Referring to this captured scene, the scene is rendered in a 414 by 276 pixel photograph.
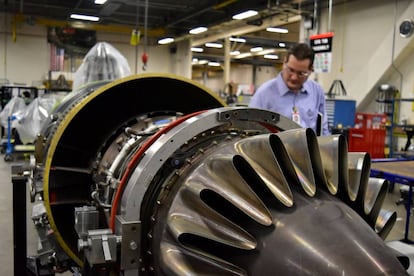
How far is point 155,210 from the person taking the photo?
77cm

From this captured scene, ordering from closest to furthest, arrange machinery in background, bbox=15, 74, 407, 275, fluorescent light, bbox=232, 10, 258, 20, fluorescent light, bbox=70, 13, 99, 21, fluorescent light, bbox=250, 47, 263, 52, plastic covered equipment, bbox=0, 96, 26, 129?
1. machinery in background, bbox=15, 74, 407, 275
2. plastic covered equipment, bbox=0, 96, 26, 129
3. fluorescent light, bbox=232, 10, 258, 20
4. fluorescent light, bbox=70, 13, 99, 21
5. fluorescent light, bbox=250, 47, 263, 52

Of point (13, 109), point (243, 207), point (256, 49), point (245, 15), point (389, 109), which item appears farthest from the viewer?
point (256, 49)

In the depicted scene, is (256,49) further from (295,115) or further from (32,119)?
(295,115)

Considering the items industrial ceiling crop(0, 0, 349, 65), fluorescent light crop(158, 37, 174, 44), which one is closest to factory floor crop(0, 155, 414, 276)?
industrial ceiling crop(0, 0, 349, 65)

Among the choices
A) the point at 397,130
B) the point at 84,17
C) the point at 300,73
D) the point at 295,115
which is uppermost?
the point at 84,17

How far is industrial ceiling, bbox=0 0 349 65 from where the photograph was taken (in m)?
6.54

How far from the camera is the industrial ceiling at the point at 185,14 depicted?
257 inches

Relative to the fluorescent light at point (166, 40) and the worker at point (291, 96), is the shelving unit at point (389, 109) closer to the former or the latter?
the worker at point (291, 96)

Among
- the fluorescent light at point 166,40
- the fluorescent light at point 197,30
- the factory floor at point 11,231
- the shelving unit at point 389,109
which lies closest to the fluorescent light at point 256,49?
the fluorescent light at point 166,40

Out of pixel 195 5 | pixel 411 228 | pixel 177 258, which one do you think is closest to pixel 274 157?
pixel 177 258

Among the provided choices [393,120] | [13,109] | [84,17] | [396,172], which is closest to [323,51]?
[393,120]

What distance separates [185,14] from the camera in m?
7.99

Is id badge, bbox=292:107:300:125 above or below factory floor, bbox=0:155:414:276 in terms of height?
above

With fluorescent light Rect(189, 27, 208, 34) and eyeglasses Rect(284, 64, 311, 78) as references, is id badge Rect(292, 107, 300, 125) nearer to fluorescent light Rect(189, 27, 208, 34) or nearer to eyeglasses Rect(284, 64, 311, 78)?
eyeglasses Rect(284, 64, 311, 78)
